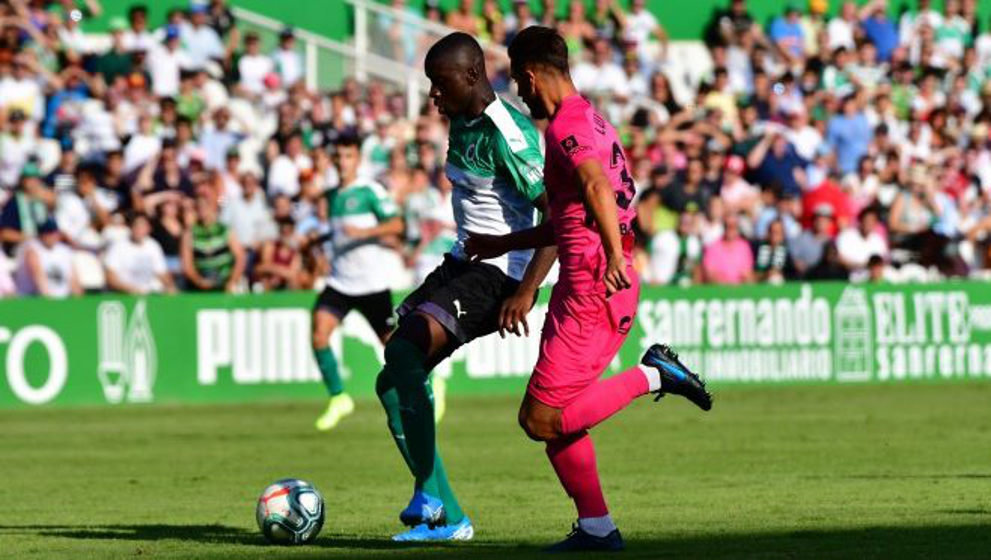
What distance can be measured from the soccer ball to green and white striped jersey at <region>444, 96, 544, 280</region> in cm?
151

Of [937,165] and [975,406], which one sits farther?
[937,165]

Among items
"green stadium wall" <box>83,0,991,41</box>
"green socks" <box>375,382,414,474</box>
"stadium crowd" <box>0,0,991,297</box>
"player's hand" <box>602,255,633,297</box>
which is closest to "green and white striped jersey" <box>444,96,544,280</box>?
"green socks" <box>375,382,414,474</box>

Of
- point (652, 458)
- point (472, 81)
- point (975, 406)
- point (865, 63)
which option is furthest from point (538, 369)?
point (865, 63)

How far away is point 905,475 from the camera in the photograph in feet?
47.2

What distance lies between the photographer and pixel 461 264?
1091 cm

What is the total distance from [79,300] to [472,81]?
1352 cm

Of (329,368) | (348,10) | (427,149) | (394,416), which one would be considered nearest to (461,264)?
(394,416)

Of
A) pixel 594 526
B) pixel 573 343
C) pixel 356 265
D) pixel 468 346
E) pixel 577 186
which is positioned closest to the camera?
pixel 577 186

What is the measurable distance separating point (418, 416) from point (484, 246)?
113 cm

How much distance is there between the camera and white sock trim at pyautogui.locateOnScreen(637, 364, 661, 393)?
9766 millimetres

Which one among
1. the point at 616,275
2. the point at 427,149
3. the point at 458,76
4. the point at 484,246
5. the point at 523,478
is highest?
the point at 427,149

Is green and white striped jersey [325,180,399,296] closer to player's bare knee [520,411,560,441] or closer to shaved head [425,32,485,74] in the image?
shaved head [425,32,485,74]

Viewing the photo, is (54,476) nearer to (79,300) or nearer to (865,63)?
(79,300)

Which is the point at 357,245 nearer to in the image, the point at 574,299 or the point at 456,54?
the point at 456,54
